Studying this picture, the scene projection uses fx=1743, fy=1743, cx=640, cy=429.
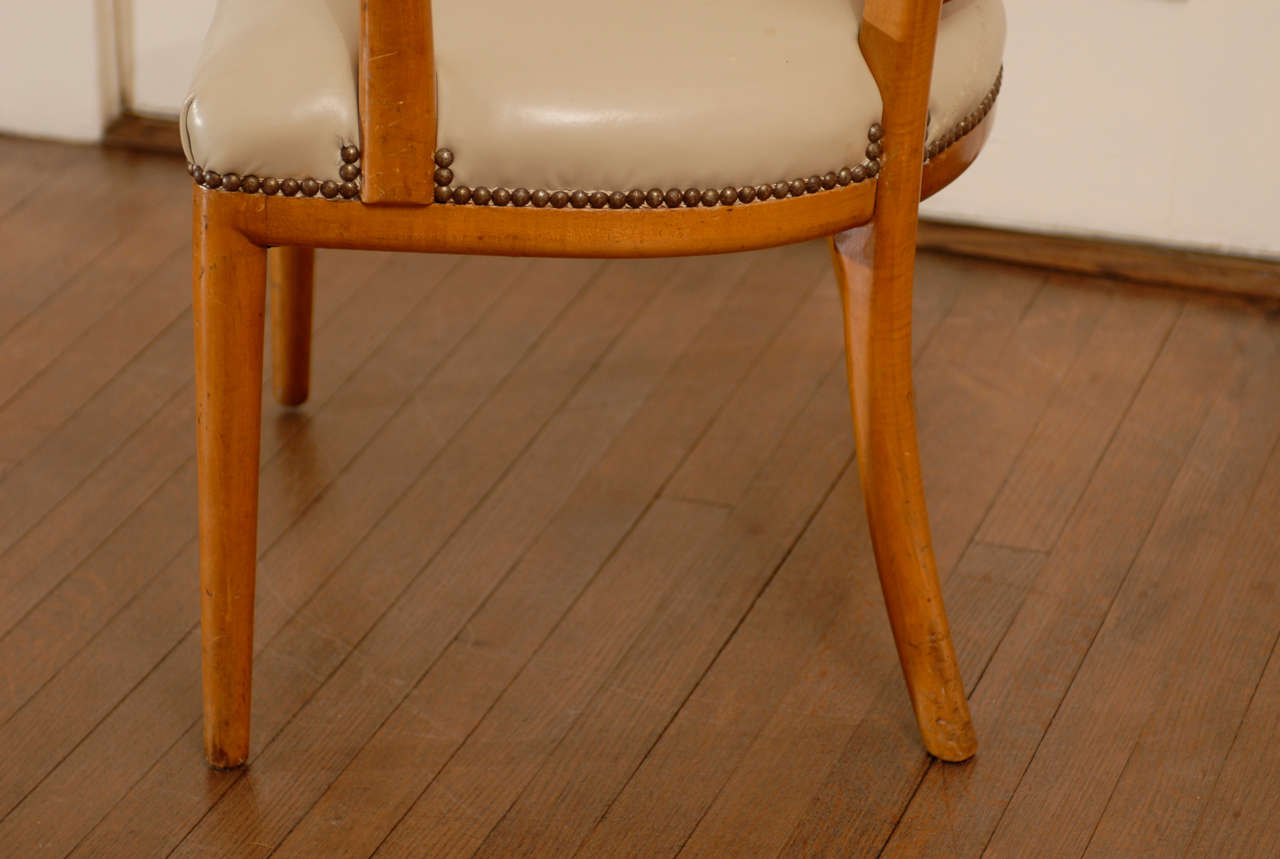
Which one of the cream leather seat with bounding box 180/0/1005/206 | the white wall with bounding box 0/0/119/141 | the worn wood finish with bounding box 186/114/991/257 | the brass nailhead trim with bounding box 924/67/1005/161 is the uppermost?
the cream leather seat with bounding box 180/0/1005/206

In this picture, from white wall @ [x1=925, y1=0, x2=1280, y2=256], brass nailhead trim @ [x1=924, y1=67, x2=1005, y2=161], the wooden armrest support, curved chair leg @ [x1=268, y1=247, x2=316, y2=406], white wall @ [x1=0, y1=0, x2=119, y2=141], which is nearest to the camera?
the wooden armrest support

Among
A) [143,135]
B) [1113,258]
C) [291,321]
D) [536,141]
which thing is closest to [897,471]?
[536,141]

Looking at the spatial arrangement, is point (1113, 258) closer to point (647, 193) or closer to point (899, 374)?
point (899, 374)

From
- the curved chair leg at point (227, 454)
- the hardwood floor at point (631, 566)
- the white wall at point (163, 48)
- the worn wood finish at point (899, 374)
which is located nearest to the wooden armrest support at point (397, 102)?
the curved chair leg at point (227, 454)

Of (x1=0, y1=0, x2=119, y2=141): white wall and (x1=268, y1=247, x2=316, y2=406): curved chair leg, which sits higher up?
(x1=268, y1=247, x2=316, y2=406): curved chair leg

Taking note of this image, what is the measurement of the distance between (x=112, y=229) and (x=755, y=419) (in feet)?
2.53

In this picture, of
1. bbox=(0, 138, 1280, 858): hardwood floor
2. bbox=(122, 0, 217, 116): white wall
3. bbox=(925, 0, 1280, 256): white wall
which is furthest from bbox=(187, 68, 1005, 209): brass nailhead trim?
bbox=(122, 0, 217, 116): white wall

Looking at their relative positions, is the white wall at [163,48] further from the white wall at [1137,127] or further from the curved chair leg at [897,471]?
the curved chair leg at [897,471]

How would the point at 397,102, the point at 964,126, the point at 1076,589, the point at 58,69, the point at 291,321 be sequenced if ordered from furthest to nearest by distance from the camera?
1. the point at 58,69
2. the point at 291,321
3. the point at 1076,589
4. the point at 964,126
5. the point at 397,102

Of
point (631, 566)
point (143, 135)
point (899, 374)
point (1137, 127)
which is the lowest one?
point (143, 135)

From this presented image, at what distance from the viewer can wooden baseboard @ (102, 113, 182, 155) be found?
6.81 feet

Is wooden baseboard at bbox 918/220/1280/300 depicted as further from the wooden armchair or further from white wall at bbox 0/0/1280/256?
the wooden armchair

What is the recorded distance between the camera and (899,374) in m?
1.15

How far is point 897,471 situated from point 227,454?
17.2 inches
